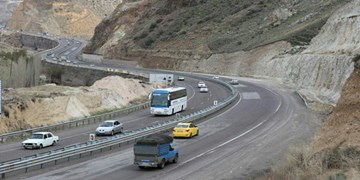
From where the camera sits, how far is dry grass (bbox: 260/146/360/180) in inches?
772

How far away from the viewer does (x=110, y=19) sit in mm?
150875

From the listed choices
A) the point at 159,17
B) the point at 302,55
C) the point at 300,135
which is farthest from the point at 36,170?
the point at 159,17

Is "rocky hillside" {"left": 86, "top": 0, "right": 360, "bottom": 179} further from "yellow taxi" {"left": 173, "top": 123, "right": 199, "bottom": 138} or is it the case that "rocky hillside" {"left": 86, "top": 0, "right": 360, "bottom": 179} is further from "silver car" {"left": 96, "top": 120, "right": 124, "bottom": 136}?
"silver car" {"left": 96, "top": 120, "right": 124, "bottom": 136}

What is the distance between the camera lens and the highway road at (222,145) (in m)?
25.5

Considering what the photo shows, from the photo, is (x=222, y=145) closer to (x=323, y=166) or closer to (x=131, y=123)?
(x=323, y=166)

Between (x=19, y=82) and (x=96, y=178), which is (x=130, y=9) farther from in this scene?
(x=96, y=178)

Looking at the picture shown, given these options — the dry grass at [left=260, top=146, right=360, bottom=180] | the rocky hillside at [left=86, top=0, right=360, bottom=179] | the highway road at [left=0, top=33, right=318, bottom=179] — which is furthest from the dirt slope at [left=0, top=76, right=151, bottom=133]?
the dry grass at [left=260, top=146, right=360, bottom=180]

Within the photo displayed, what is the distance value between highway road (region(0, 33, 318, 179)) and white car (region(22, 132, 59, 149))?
0.50m

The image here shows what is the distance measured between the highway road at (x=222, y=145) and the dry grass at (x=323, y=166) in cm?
302

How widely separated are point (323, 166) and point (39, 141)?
64.4 ft

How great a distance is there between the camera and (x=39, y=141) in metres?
34.9

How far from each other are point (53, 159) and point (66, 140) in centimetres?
1073

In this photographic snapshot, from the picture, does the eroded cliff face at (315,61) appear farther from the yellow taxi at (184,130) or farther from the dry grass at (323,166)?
the dry grass at (323,166)

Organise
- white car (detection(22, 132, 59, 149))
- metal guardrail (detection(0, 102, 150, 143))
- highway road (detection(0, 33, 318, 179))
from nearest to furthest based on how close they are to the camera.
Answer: highway road (detection(0, 33, 318, 179))
white car (detection(22, 132, 59, 149))
metal guardrail (detection(0, 102, 150, 143))
